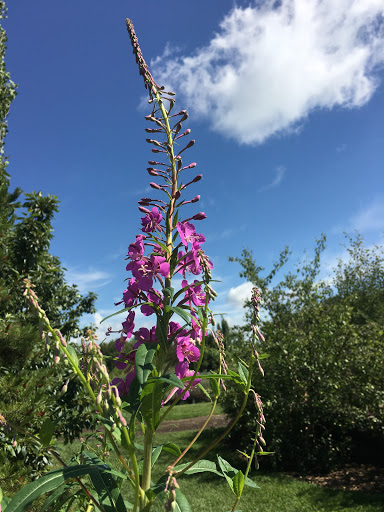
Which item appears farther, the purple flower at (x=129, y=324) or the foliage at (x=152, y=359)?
the purple flower at (x=129, y=324)

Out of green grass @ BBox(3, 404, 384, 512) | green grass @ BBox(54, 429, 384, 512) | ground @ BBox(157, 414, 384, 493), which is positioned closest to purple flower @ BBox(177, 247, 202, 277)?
green grass @ BBox(3, 404, 384, 512)

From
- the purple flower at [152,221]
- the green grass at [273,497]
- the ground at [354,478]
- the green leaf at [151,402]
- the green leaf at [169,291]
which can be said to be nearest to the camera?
the green leaf at [151,402]

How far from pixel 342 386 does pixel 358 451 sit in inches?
65.4

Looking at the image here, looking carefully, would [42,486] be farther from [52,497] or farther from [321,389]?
[321,389]

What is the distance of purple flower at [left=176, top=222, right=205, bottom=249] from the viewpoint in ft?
4.67

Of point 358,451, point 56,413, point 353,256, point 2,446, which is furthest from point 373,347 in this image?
point 353,256

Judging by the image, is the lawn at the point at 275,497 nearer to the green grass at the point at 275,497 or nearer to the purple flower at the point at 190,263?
the green grass at the point at 275,497

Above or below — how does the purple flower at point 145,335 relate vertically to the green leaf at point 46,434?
above

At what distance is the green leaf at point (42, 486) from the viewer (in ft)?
3.29

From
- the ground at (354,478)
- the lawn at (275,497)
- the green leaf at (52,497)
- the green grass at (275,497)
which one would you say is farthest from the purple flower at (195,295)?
the ground at (354,478)

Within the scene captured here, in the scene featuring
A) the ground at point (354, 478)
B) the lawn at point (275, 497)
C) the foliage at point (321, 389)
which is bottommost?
the ground at point (354, 478)

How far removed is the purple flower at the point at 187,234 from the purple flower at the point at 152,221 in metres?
0.10

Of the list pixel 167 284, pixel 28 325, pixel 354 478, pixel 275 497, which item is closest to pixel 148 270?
pixel 167 284

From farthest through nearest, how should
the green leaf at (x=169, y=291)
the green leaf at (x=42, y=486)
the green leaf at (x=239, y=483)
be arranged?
the green leaf at (x=239, y=483)
the green leaf at (x=169, y=291)
the green leaf at (x=42, y=486)
